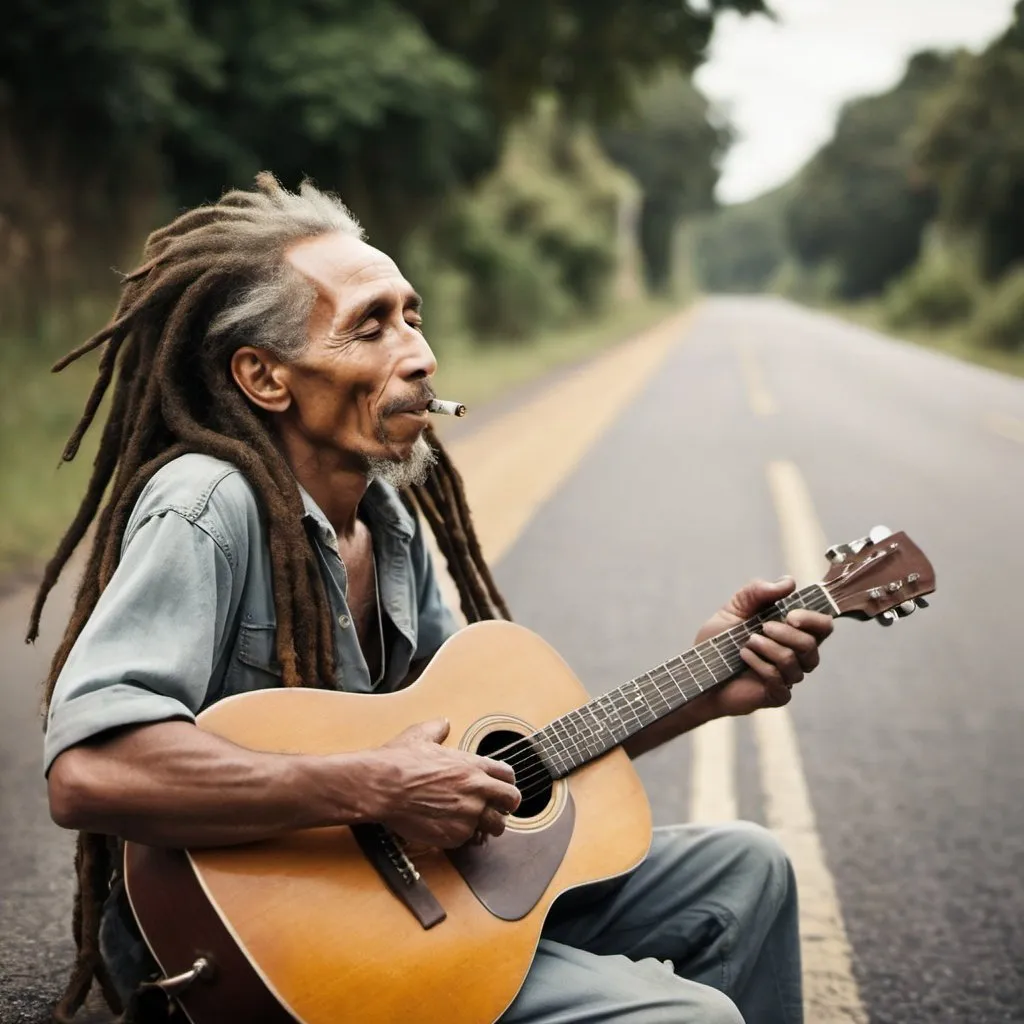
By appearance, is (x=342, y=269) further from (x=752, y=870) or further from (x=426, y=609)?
(x=752, y=870)

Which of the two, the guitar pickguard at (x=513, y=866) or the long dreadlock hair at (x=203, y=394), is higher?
the long dreadlock hair at (x=203, y=394)

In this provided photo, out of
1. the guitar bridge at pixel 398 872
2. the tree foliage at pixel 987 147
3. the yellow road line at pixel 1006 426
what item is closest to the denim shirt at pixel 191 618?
the guitar bridge at pixel 398 872

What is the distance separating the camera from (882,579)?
8.19 ft

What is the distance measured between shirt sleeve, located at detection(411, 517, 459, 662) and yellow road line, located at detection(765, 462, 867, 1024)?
1.18 metres

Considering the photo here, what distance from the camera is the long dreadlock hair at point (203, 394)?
7.17 feet

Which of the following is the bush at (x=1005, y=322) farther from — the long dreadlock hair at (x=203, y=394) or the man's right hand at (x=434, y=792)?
the man's right hand at (x=434, y=792)

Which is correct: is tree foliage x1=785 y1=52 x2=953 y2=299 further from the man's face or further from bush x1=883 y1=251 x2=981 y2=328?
the man's face

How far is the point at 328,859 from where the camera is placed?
1965 millimetres

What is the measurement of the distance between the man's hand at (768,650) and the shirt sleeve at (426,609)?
0.55 meters

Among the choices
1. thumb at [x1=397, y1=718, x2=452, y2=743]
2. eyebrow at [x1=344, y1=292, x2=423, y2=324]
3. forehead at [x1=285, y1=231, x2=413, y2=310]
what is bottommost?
thumb at [x1=397, y1=718, x2=452, y2=743]

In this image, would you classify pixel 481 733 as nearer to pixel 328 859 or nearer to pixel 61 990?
pixel 328 859

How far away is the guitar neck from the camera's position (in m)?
2.35

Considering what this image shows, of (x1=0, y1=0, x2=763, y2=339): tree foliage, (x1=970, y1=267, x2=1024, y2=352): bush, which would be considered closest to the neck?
(x1=0, y1=0, x2=763, y2=339): tree foliage

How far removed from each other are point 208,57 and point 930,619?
29.2 feet
